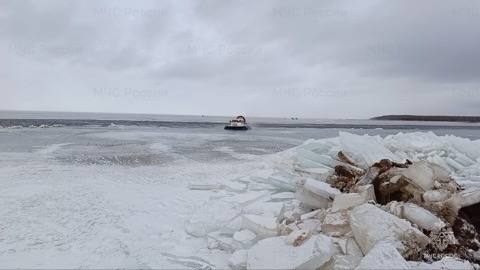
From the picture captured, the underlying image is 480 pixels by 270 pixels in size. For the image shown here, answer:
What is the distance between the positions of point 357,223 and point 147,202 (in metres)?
3.26

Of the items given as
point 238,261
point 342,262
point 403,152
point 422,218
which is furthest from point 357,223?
point 403,152

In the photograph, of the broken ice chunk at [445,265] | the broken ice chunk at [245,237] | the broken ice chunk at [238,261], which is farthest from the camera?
the broken ice chunk at [245,237]

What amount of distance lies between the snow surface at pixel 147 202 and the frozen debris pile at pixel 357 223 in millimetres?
65

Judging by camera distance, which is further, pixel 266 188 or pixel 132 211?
pixel 266 188

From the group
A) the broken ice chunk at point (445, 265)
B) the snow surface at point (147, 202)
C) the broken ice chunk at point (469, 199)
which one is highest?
the broken ice chunk at point (469, 199)

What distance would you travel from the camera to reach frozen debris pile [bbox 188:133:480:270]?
3.13 m

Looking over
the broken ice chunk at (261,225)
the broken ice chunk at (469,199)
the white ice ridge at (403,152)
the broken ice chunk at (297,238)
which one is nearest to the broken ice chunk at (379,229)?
the broken ice chunk at (297,238)

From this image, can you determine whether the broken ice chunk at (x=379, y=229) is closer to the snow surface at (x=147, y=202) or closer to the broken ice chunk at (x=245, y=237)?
the snow surface at (x=147, y=202)

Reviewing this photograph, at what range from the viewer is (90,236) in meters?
4.16

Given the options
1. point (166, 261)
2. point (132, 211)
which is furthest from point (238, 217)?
point (132, 211)

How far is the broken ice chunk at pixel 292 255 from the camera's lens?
302 cm

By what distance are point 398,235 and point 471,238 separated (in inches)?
33.3

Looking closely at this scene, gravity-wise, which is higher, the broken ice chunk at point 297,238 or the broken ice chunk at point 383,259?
the broken ice chunk at point 383,259

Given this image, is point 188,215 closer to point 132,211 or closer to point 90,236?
point 132,211
